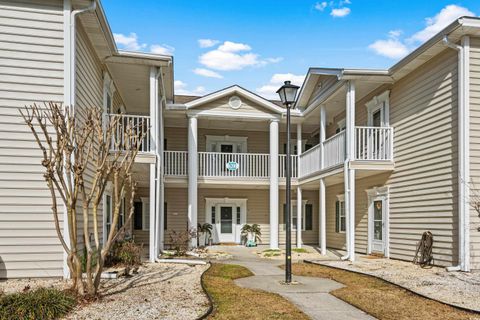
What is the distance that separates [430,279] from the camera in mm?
9289

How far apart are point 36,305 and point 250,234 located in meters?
14.3

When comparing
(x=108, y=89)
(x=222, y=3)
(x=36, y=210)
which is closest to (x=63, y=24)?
(x=36, y=210)

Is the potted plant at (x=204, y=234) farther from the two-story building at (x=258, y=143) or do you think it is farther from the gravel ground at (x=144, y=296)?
the gravel ground at (x=144, y=296)

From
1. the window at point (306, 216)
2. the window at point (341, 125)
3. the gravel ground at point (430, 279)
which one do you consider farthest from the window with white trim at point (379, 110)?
the window at point (306, 216)

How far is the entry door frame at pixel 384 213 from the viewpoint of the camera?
13781 mm

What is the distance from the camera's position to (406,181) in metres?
12.8

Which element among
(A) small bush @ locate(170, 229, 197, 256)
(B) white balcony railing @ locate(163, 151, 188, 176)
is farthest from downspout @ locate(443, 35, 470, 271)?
(B) white balcony railing @ locate(163, 151, 188, 176)

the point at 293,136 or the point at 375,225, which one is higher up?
the point at 293,136

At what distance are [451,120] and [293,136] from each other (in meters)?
10.8

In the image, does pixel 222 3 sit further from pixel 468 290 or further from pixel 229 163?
pixel 468 290

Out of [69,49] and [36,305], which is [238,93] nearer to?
[69,49]

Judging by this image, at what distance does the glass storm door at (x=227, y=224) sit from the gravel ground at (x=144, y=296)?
1026 cm

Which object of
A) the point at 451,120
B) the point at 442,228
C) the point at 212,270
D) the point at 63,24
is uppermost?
the point at 63,24

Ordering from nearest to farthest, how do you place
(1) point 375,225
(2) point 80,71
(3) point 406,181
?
(2) point 80,71 → (3) point 406,181 → (1) point 375,225
